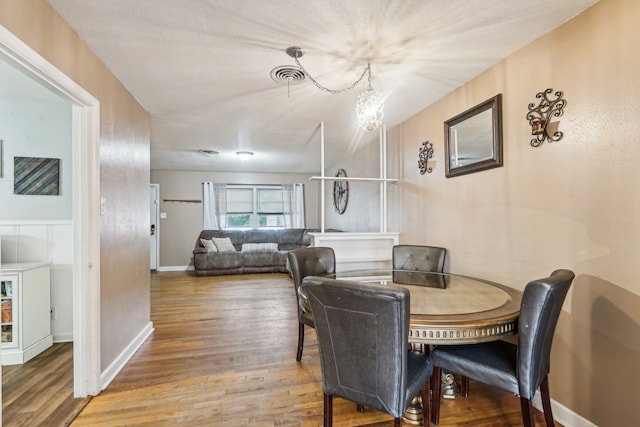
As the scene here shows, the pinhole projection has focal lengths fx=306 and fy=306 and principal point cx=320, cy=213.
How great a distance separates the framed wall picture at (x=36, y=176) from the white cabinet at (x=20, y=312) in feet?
2.10

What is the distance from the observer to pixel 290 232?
6875 mm

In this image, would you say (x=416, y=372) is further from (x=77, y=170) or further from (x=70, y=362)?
(x=70, y=362)

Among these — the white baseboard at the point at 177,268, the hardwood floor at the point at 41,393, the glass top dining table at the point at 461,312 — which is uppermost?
the glass top dining table at the point at 461,312

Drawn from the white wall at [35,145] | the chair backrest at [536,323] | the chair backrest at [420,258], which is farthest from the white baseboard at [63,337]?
the chair backrest at [536,323]

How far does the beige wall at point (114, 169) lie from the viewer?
1.47 m

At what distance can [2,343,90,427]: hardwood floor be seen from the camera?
171 centimetres

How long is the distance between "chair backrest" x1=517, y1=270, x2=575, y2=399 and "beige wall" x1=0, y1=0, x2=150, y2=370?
2.41 m

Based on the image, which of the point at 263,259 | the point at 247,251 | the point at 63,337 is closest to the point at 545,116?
the point at 63,337

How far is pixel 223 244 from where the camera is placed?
20.5 feet

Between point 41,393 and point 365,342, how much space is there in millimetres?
2176

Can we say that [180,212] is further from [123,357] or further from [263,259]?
[123,357]

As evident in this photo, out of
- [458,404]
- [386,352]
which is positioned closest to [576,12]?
[386,352]

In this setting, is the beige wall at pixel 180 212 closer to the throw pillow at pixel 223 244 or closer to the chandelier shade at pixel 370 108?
the throw pillow at pixel 223 244

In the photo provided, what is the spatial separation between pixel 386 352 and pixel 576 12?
76.8 inches
